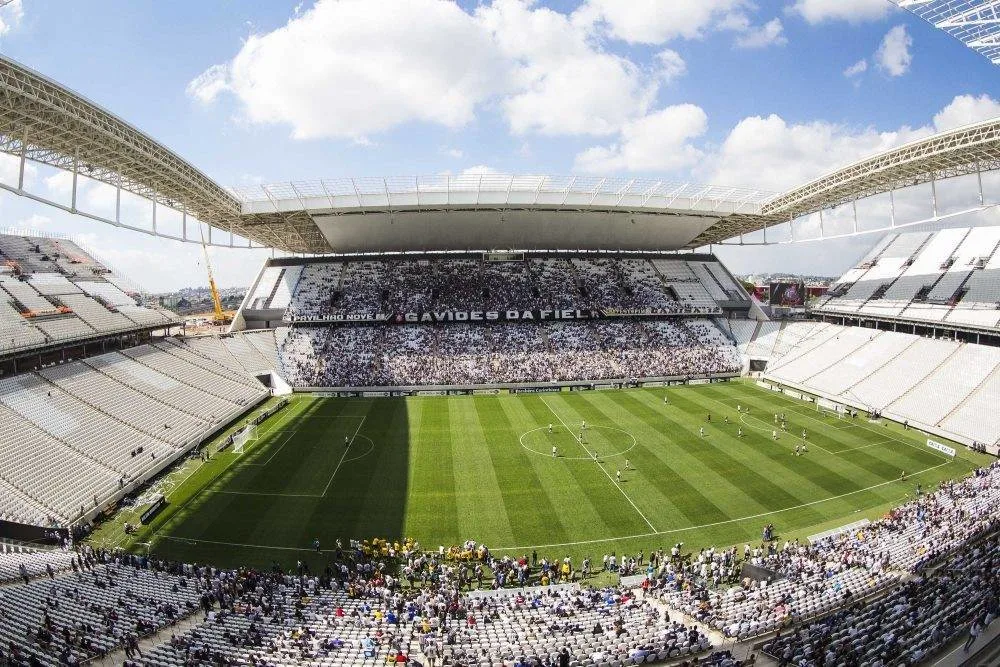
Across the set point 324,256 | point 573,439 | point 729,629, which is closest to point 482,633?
point 729,629

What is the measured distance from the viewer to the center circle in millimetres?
31219

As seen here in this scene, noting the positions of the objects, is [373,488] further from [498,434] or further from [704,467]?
[704,467]

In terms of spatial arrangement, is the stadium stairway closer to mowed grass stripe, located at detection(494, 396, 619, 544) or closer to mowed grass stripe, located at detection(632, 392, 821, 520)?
mowed grass stripe, located at detection(632, 392, 821, 520)

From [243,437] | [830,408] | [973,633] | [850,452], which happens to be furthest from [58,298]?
[830,408]

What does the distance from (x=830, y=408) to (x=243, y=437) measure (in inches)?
1538

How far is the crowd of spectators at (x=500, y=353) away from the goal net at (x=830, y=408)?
465 inches

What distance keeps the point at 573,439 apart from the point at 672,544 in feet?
40.7

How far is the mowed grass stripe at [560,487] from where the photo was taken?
23.0 m

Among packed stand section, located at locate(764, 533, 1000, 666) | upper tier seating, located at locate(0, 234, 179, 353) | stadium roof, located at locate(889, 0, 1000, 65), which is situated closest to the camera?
packed stand section, located at locate(764, 533, 1000, 666)

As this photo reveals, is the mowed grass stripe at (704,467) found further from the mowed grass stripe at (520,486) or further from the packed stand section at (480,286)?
the packed stand section at (480,286)

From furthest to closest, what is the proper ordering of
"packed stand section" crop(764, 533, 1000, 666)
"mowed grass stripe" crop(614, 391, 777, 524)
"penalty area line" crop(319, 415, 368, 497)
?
1. "penalty area line" crop(319, 415, 368, 497)
2. "mowed grass stripe" crop(614, 391, 777, 524)
3. "packed stand section" crop(764, 533, 1000, 666)

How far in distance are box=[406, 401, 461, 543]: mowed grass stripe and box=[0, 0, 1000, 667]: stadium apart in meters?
0.17

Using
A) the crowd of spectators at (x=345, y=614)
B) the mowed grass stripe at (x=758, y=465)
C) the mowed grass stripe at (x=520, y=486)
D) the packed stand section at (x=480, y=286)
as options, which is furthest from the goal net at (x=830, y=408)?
the crowd of spectators at (x=345, y=614)

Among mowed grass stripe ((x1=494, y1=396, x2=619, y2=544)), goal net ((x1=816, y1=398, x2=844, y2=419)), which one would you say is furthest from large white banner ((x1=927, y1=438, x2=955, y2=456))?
mowed grass stripe ((x1=494, y1=396, x2=619, y2=544))
